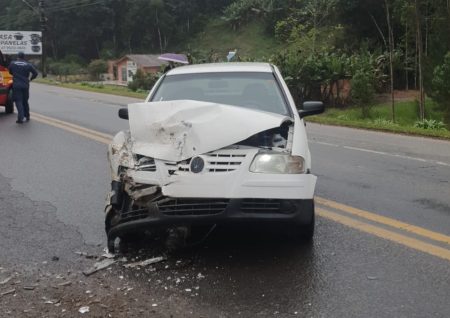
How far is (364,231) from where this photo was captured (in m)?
5.25

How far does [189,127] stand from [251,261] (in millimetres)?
1179

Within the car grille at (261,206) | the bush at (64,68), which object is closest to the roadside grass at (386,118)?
→ the car grille at (261,206)

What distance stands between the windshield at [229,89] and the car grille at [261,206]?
157 centimetres

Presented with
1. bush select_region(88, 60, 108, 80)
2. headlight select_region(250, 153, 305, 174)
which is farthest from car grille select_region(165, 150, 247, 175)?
bush select_region(88, 60, 108, 80)

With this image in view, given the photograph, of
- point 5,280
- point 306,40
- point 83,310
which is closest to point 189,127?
point 83,310

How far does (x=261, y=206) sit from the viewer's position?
14.2 ft

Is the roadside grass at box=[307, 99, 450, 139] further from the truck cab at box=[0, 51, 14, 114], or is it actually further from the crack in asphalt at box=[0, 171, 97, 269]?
the crack in asphalt at box=[0, 171, 97, 269]

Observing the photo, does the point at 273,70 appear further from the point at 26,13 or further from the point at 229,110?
the point at 26,13

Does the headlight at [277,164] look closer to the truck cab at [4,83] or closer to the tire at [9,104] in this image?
the truck cab at [4,83]

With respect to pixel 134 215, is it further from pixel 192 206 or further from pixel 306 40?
pixel 306 40

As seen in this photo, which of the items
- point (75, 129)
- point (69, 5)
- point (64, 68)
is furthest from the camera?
point (69, 5)

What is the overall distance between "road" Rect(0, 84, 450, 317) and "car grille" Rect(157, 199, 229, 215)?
315mm

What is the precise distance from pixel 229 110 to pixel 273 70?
1.61 m

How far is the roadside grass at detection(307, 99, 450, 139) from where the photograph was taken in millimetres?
13930
